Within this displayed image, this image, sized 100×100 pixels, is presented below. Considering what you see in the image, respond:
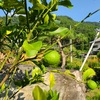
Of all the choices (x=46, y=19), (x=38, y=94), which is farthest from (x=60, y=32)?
(x=38, y=94)

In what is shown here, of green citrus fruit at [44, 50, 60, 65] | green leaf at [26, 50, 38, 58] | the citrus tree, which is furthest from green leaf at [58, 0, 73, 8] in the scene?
green leaf at [26, 50, 38, 58]

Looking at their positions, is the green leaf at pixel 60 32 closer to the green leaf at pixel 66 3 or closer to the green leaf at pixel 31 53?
the green leaf at pixel 66 3

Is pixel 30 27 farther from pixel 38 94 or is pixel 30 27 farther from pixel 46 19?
pixel 38 94

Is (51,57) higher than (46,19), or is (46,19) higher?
(46,19)

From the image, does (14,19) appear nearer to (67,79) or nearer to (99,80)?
(67,79)

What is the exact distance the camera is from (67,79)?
2.86 metres

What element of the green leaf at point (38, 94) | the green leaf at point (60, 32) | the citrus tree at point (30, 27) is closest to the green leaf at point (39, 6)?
the citrus tree at point (30, 27)

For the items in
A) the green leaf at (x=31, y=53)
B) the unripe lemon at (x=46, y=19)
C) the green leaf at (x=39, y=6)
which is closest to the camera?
the green leaf at (x=31, y=53)

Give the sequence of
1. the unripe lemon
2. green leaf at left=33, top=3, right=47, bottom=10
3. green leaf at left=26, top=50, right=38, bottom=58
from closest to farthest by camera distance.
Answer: green leaf at left=26, top=50, right=38, bottom=58 → green leaf at left=33, top=3, right=47, bottom=10 → the unripe lemon

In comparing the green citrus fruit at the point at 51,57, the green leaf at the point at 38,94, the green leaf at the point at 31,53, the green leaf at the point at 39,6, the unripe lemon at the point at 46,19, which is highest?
the green leaf at the point at 39,6

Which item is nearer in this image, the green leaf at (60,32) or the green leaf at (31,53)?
the green leaf at (31,53)

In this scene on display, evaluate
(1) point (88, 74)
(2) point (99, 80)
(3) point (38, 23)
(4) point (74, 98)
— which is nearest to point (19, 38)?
(3) point (38, 23)

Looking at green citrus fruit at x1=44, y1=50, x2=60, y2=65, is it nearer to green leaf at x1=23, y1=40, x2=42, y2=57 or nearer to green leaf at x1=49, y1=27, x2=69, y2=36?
green leaf at x1=49, y1=27, x2=69, y2=36

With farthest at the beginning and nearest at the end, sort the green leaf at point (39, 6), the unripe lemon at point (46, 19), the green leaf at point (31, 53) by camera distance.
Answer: the unripe lemon at point (46, 19) < the green leaf at point (39, 6) < the green leaf at point (31, 53)
